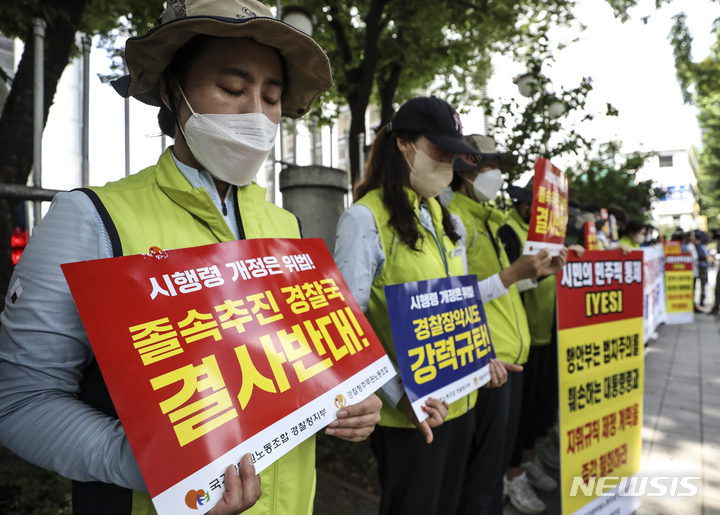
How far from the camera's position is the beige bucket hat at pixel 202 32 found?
1046 mm

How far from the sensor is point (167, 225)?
101cm

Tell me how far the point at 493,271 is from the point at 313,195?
76.6 inches

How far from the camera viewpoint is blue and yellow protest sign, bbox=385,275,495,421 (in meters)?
1.54

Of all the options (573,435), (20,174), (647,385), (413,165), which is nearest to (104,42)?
(20,174)

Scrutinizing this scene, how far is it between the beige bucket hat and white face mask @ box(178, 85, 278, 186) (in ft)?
0.38

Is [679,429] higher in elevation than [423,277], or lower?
lower

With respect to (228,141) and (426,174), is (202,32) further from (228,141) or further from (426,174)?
(426,174)

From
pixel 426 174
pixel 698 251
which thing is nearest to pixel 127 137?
→ pixel 426 174

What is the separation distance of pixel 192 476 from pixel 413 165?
1.50 metres

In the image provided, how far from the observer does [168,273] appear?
0.89 m

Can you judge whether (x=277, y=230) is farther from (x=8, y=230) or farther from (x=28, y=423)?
(x=8, y=230)

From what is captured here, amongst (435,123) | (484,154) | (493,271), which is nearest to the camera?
(435,123)

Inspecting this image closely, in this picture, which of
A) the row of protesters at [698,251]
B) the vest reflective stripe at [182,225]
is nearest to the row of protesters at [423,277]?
the vest reflective stripe at [182,225]

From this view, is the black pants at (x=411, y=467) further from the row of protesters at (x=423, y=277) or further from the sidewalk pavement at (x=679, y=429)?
the sidewalk pavement at (x=679, y=429)
